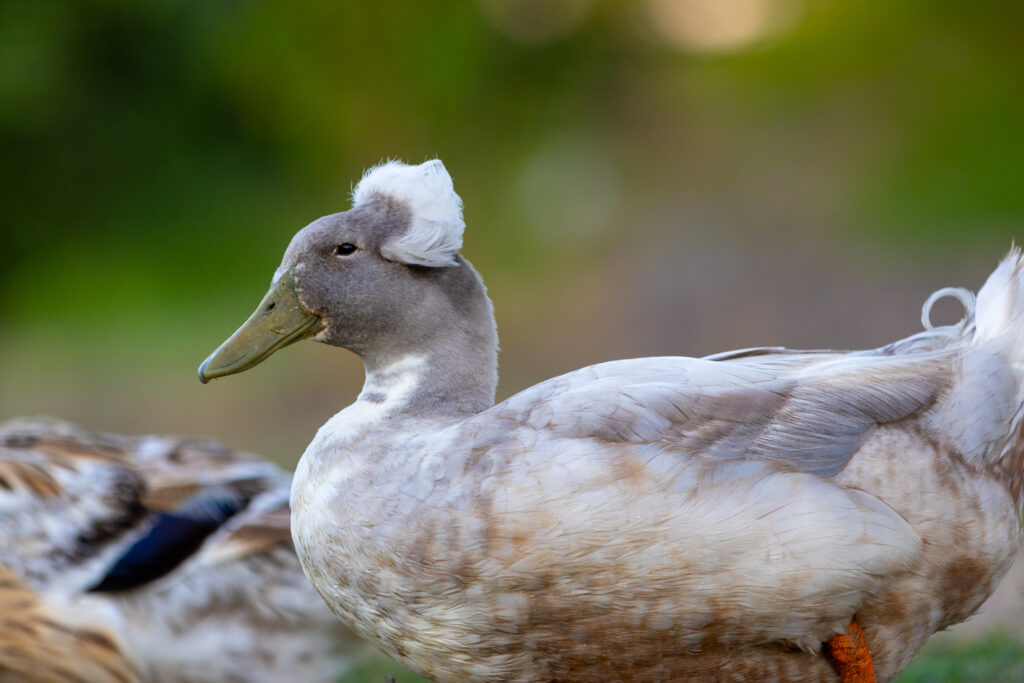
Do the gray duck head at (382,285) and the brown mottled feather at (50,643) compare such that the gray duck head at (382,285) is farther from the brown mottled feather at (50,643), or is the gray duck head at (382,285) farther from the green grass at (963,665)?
the brown mottled feather at (50,643)

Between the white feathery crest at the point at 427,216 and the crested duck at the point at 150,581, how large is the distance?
1.90 metres

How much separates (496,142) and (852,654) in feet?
35.8

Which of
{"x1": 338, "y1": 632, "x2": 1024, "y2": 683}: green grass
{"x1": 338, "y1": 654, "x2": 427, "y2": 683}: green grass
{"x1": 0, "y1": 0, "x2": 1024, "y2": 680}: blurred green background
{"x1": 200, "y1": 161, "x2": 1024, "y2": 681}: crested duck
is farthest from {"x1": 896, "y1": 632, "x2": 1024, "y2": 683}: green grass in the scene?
{"x1": 0, "y1": 0, "x2": 1024, "y2": 680}: blurred green background

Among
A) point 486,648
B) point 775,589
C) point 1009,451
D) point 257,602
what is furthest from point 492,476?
point 257,602

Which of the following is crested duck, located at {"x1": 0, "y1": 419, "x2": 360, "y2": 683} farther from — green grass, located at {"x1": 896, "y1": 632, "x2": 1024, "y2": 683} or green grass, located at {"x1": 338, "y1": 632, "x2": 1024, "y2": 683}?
green grass, located at {"x1": 896, "y1": 632, "x2": 1024, "y2": 683}

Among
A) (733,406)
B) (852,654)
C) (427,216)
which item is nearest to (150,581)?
(427,216)

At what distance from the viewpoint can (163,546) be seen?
460 centimetres

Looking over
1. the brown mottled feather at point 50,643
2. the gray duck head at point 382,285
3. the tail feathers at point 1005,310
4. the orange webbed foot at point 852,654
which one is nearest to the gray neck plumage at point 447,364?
the gray duck head at point 382,285

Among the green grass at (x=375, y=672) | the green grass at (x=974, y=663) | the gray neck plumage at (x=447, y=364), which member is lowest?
the green grass at (x=974, y=663)

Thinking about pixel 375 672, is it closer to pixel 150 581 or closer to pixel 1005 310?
pixel 150 581

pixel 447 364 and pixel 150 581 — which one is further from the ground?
pixel 447 364

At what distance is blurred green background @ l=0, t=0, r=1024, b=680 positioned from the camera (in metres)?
11.3

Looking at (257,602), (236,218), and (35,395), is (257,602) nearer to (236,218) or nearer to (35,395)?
(35,395)

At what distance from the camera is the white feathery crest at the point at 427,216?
10.1 feet
